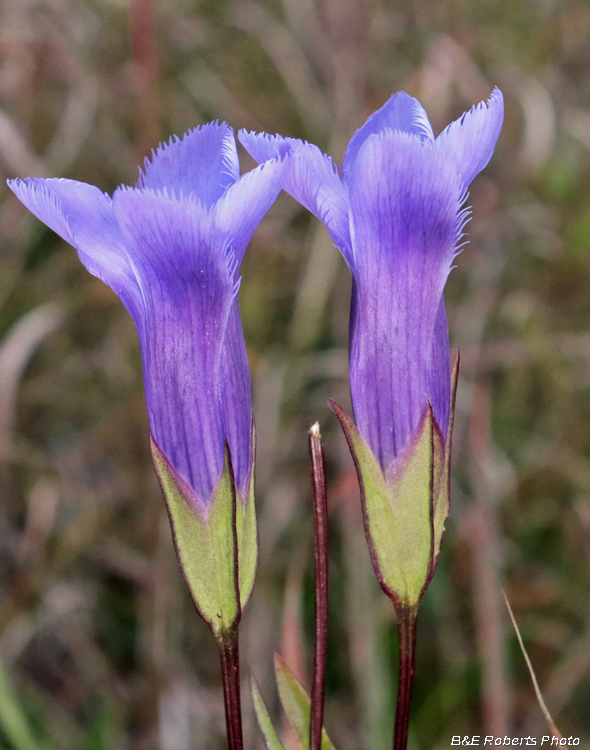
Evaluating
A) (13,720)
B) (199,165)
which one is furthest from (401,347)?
(13,720)

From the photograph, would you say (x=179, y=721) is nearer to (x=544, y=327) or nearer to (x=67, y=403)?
(x=67, y=403)

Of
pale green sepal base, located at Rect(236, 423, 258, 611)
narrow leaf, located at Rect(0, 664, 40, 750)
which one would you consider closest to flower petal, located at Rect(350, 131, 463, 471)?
pale green sepal base, located at Rect(236, 423, 258, 611)

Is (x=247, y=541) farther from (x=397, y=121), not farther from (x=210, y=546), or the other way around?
(x=397, y=121)

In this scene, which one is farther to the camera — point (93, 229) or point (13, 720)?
point (13, 720)

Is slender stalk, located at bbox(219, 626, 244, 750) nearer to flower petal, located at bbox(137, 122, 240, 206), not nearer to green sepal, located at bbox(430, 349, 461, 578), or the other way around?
green sepal, located at bbox(430, 349, 461, 578)

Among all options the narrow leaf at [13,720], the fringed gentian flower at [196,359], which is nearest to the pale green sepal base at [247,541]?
the fringed gentian flower at [196,359]

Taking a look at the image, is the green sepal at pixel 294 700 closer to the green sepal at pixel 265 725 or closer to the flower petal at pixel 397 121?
the green sepal at pixel 265 725

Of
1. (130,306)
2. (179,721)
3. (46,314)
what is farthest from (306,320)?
(130,306)
